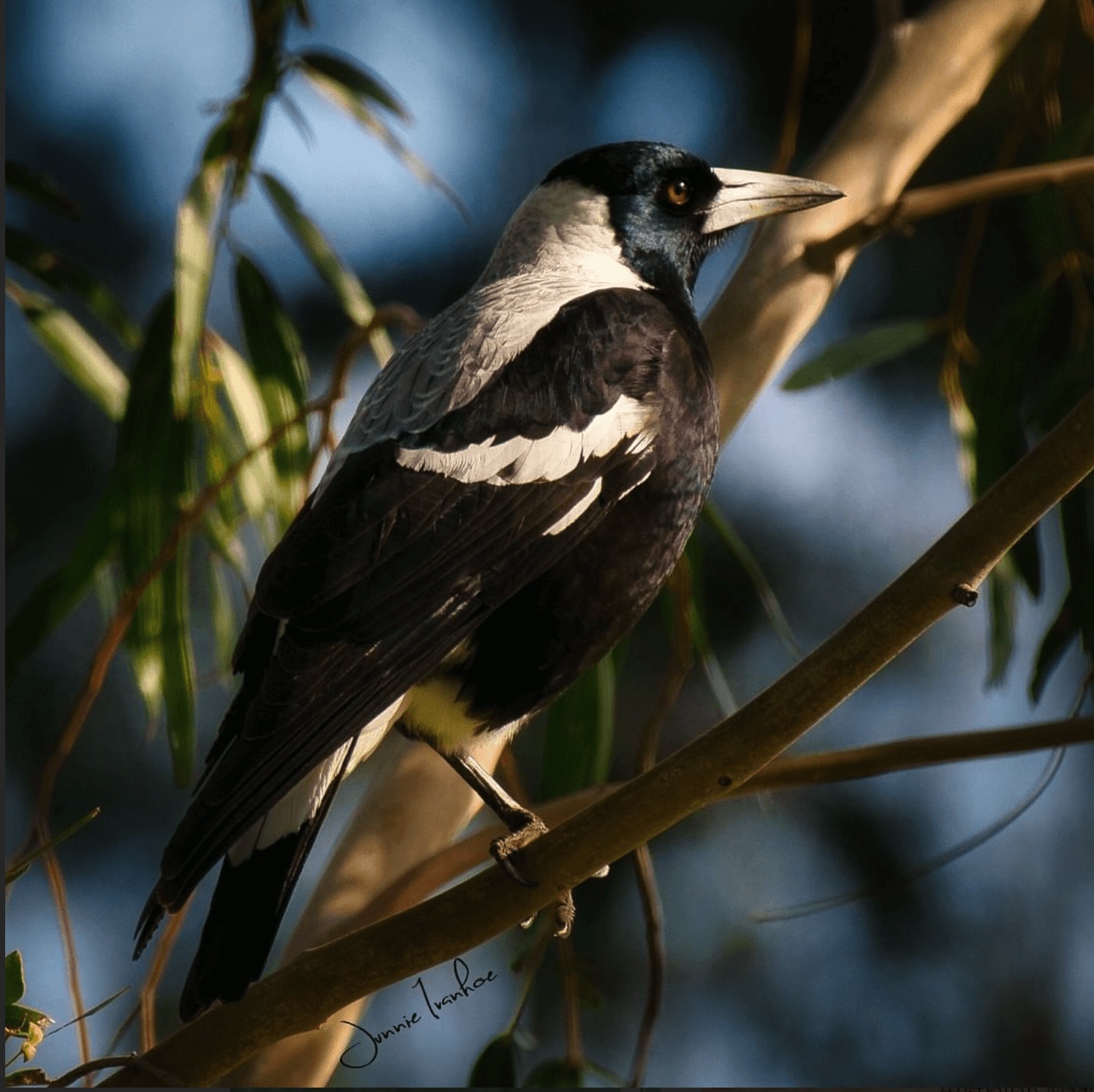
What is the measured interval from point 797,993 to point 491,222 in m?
0.86

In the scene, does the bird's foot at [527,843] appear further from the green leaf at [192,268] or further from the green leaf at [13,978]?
the green leaf at [192,268]

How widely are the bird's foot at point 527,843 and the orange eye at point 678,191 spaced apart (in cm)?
59

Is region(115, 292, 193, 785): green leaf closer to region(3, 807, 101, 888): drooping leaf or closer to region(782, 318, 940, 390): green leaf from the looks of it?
region(3, 807, 101, 888): drooping leaf

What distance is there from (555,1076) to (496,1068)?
0.07 meters

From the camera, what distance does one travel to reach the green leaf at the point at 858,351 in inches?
53.8

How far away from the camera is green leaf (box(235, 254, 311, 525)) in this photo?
4.64 feet

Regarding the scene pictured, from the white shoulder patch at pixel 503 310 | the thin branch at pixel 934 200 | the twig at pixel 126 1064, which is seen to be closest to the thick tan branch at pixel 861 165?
the thin branch at pixel 934 200

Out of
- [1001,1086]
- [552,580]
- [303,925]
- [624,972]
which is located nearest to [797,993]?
[624,972]

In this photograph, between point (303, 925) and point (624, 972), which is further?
point (624, 972)

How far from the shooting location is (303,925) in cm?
123

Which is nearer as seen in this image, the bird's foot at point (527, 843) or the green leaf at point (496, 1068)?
the bird's foot at point (527, 843)

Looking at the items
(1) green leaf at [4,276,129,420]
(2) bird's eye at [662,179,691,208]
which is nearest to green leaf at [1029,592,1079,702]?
(2) bird's eye at [662,179,691,208]

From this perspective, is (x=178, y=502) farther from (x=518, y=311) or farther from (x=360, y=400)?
(x=518, y=311)
